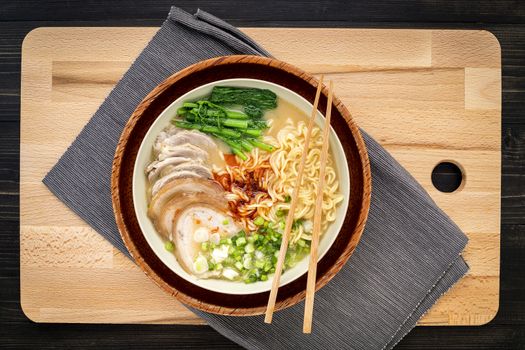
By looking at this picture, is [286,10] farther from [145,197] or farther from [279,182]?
[145,197]

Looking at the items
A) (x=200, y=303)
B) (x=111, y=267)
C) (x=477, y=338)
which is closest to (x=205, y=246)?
(x=200, y=303)

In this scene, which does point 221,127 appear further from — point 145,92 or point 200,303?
point 200,303

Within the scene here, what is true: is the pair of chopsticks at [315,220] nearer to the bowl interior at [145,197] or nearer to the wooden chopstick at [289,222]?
the wooden chopstick at [289,222]

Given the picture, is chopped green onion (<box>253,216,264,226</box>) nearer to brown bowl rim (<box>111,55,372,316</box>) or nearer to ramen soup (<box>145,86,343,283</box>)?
ramen soup (<box>145,86,343,283</box>)

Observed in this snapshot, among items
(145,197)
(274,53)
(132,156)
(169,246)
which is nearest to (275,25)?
(274,53)

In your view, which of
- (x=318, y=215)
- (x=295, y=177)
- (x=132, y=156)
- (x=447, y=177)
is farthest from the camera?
(x=447, y=177)

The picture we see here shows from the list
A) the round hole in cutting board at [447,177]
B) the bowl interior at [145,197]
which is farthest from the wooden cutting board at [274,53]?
the bowl interior at [145,197]
